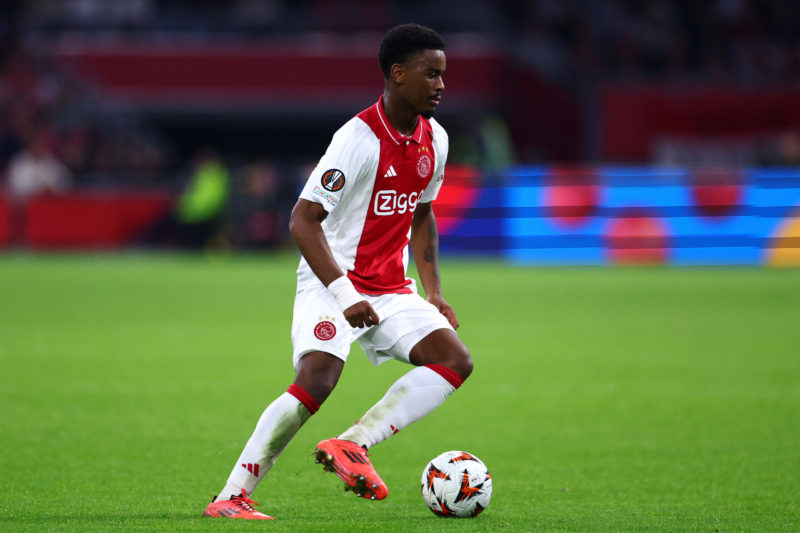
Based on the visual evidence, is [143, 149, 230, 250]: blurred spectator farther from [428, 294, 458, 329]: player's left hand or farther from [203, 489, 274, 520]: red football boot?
[203, 489, 274, 520]: red football boot

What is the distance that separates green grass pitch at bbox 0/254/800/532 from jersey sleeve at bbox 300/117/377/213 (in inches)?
53.0

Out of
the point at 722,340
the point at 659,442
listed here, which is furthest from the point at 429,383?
the point at 722,340

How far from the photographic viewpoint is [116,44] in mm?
28359

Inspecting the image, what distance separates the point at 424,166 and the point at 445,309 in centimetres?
72

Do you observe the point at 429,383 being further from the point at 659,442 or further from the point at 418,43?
the point at 659,442

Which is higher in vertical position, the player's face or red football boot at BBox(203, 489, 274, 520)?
the player's face

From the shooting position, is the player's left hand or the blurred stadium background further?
the blurred stadium background

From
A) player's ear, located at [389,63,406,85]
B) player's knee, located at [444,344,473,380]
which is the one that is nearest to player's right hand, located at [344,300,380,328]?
player's knee, located at [444,344,473,380]

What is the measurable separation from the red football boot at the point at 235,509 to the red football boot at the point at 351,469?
39cm

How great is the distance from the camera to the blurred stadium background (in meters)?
23.5

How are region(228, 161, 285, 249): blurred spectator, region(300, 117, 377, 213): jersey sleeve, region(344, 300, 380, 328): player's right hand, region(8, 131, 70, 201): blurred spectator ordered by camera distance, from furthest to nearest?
region(228, 161, 285, 249): blurred spectator, region(8, 131, 70, 201): blurred spectator, region(300, 117, 377, 213): jersey sleeve, region(344, 300, 380, 328): player's right hand

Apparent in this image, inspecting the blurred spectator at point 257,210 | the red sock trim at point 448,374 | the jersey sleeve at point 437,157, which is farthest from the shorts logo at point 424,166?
the blurred spectator at point 257,210

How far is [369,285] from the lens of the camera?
5.25 metres

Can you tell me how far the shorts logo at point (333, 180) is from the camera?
4965mm
